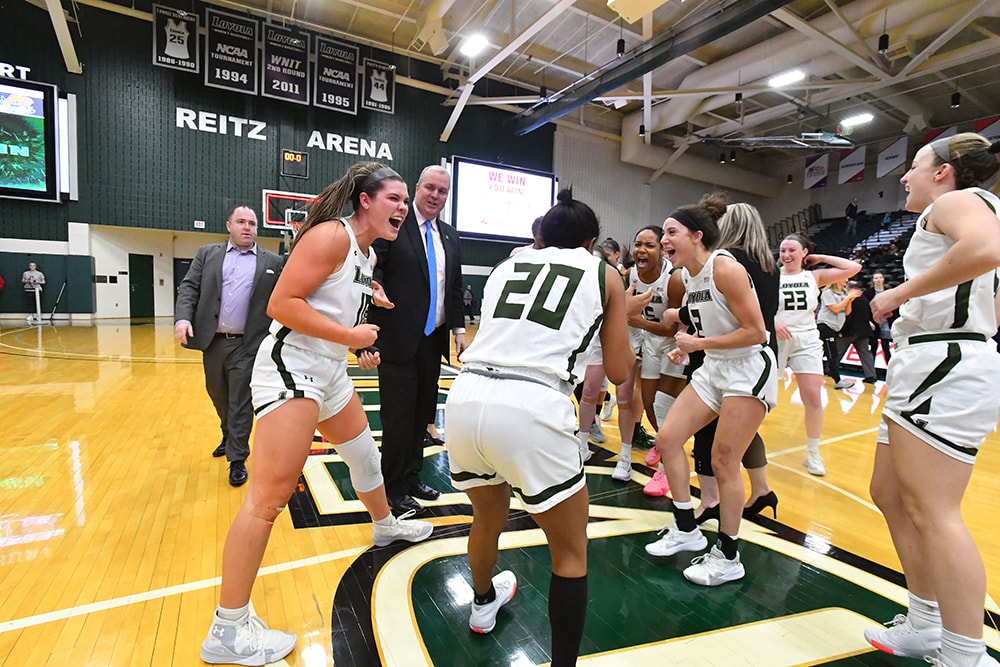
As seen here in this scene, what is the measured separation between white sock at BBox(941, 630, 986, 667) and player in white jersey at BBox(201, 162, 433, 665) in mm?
2169

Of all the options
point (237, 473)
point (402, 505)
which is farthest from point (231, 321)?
point (402, 505)

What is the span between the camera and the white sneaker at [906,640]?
1.89 meters

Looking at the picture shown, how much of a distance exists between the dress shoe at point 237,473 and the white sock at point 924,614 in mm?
3645

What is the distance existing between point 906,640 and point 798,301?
281 centimetres

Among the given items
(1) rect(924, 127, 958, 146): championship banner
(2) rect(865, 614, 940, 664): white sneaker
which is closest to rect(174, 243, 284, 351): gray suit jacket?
(2) rect(865, 614, 940, 664): white sneaker

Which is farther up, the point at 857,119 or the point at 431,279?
the point at 857,119

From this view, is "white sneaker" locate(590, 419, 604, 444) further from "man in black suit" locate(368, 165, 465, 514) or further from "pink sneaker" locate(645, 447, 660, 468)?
"man in black suit" locate(368, 165, 465, 514)

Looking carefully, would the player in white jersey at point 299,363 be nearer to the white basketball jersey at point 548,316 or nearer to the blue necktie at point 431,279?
the white basketball jersey at point 548,316

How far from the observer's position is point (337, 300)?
6.36 ft

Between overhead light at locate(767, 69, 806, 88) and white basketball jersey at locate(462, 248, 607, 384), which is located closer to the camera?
white basketball jersey at locate(462, 248, 607, 384)

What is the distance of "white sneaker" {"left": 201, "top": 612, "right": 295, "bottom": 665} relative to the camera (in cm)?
176

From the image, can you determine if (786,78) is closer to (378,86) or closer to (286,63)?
(378,86)

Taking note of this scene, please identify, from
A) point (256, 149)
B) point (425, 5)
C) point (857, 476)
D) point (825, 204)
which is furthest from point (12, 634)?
point (825, 204)

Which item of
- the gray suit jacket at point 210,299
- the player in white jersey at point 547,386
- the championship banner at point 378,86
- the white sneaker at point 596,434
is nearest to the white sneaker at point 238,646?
the player in white jersey at point 547,386
